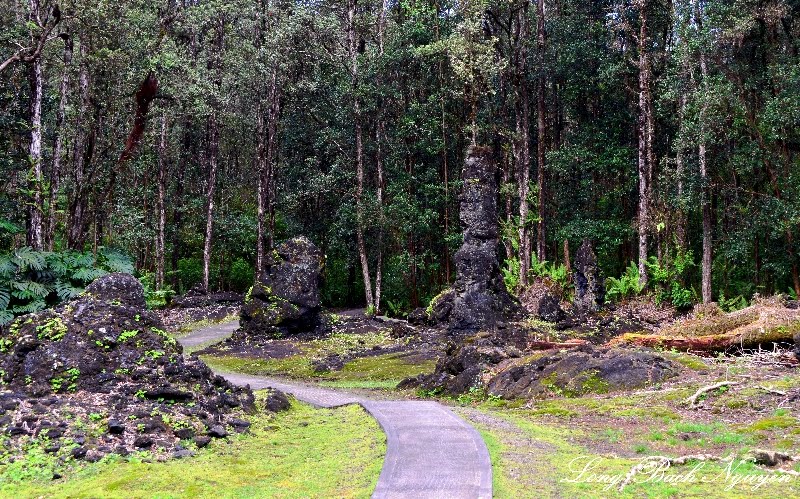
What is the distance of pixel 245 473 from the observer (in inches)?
280

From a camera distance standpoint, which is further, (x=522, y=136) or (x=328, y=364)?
(x=522, y=136)

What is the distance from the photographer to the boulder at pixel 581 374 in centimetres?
1147

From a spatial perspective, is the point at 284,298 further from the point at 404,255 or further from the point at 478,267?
the point at 404,255

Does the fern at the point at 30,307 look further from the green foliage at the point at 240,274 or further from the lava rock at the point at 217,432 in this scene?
the green foliage at the point at 240,274

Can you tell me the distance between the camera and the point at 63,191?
28219 millimetres

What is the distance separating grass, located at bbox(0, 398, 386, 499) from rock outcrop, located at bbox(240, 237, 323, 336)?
13.8m

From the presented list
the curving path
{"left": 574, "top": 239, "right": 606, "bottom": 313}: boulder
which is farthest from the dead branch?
{"left": 574, "top": 239, "right": 606, "bottom": 313}: boulder

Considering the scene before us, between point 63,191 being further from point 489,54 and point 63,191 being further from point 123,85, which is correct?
point 489,54

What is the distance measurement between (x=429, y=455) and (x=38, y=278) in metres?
14.0

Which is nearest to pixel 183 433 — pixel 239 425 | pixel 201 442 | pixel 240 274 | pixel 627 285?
pixel 201 442

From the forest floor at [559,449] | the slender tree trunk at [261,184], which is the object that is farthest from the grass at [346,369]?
the slender tree trunk at [261,184]

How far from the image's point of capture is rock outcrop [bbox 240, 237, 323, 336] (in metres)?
22.9

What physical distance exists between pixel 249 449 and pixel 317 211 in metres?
28.6

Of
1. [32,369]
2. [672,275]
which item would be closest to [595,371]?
[32,369]
